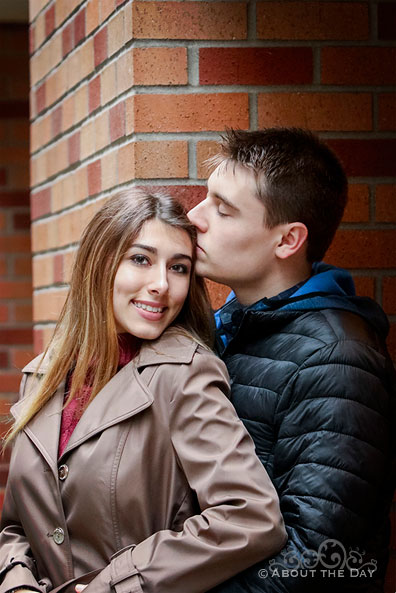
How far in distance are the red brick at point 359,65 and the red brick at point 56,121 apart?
103 centimetres

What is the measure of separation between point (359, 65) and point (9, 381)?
2480 mm

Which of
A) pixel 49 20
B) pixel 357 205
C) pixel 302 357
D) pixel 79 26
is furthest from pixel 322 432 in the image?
pixel 49 20

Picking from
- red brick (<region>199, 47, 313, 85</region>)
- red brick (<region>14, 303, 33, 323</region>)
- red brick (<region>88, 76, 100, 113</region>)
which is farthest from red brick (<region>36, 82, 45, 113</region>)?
red brick (<region>14, 303, 33, 323</region>)

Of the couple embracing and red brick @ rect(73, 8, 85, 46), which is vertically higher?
red brick @ rect(73, 8, 85, 46)

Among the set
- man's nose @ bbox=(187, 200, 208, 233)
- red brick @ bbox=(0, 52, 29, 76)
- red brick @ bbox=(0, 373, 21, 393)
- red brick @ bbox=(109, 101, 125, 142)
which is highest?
red brick @ bbox=(0, 52, 29, 76)

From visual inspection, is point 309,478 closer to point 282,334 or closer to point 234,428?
point 234,428

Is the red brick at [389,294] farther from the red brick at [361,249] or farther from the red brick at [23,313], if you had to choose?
the red brick at [23,313]

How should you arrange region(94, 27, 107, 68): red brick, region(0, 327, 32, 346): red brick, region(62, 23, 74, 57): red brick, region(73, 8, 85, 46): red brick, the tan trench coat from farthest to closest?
region(0, 327, 32, 346): red brick → region(62, 23, 74, 57): red brick → region(73, 8, 85, 46): red brick → region(94, 27, 107, 68): red brick → the tan trench coat

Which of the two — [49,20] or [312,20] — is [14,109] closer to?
[49,20]

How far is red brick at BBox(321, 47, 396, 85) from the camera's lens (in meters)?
2.51

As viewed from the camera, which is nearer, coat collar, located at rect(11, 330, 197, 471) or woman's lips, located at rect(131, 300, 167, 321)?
coat collar, located at rect(11, 330, 197, 471)

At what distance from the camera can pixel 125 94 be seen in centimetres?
249

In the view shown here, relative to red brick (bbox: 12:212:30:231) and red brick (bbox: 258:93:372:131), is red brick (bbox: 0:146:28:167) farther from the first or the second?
red brick (bbox: 258:93:372:131)

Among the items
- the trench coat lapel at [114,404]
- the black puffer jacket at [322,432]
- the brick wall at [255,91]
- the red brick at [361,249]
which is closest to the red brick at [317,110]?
the brick wall at [255,91]
